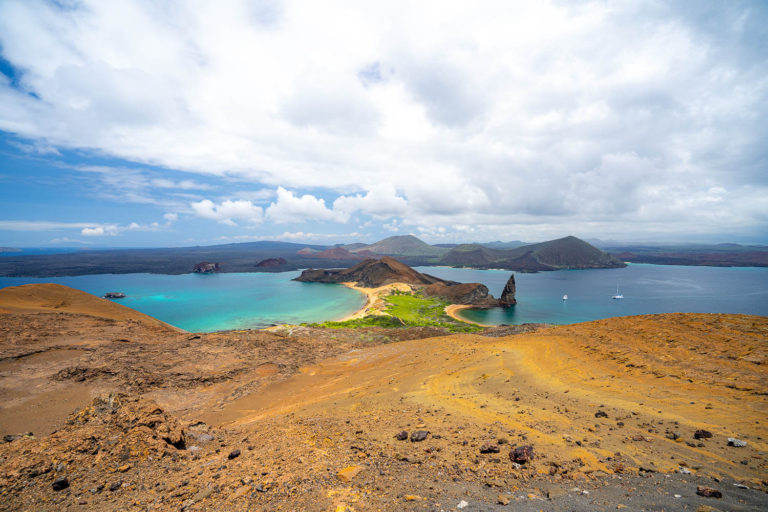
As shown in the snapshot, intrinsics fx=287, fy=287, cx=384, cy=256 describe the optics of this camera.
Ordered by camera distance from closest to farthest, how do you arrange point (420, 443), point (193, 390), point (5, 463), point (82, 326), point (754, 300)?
1. point (5, 463)
2. point (420, 443)
3. point (193, 390)
4. point (82, 326)
5. point (754, 300)

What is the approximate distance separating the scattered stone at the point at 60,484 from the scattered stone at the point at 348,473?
4.33m

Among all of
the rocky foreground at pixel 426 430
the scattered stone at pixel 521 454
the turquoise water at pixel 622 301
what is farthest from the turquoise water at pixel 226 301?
the scattered stone at pixel 521 454

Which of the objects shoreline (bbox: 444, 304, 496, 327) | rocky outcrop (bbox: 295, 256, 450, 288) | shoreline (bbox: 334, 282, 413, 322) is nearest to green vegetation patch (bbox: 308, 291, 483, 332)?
shoreline (bbox: 444, 304, 496, 327)

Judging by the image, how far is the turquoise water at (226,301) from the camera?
5222 centimetres

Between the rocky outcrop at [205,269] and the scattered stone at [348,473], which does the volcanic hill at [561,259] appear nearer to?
the rocky outcrop at [205,269]

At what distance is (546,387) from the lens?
342 inches

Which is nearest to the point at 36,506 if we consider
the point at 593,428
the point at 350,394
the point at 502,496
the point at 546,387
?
the point at 502,496

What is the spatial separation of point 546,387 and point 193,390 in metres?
14.1

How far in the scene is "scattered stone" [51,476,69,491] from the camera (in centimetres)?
448

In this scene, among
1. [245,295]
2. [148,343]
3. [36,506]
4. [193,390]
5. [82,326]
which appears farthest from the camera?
[245,295]

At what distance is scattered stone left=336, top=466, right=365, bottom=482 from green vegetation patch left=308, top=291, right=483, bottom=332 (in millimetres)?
30888

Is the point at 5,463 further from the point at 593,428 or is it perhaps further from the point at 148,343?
the point at 148,343

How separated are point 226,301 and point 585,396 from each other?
7721cm

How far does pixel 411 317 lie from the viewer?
49.9 meters
